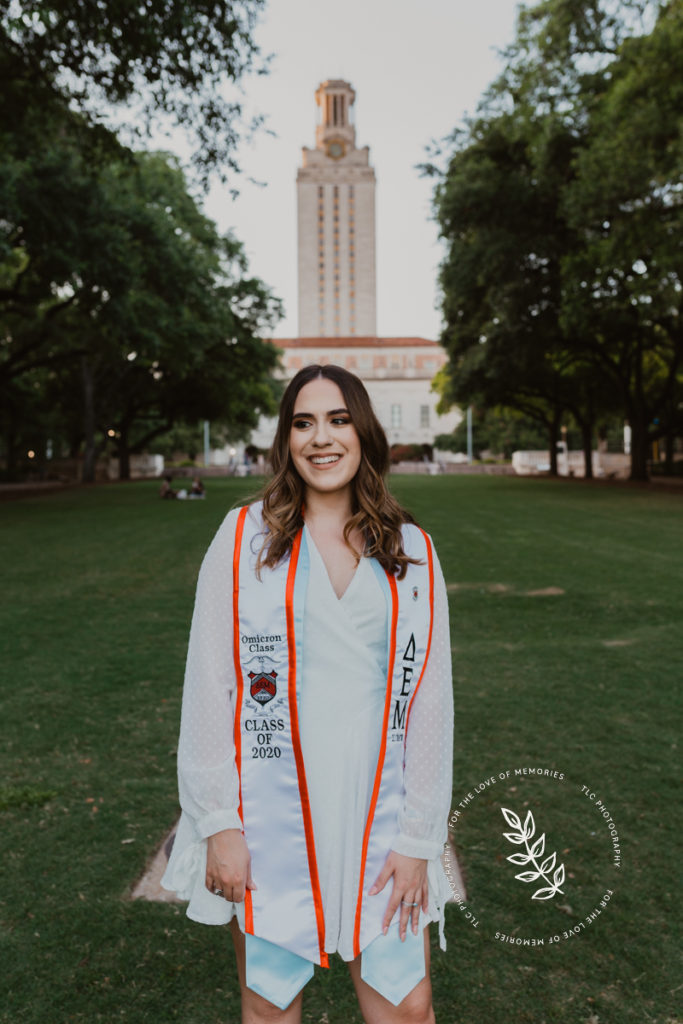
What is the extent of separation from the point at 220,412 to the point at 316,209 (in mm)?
93506

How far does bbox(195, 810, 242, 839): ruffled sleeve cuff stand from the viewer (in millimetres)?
1634

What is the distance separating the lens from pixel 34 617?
7.57 metres

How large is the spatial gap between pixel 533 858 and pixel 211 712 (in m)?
2.03

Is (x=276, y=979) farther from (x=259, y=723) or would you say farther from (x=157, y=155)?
(x=157, y=155)

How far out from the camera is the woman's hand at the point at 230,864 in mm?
1631

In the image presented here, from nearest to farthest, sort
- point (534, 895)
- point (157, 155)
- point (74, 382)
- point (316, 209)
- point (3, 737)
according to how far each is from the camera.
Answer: point (534, 895) → point (3, 737) → point (157, 155) → point (74, 382) → point (316, 209)

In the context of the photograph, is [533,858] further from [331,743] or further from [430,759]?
[331,743]

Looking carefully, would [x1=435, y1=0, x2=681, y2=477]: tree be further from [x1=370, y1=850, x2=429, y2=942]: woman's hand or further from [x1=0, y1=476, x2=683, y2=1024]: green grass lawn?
[x1=370, y1=850, x2=429, y2=942]: woman's hand

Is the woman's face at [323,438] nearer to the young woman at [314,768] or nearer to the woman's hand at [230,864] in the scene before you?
the young woman at [314,768]

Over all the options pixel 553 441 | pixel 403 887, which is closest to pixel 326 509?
pixel 403 887

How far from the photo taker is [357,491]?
1.90 meters

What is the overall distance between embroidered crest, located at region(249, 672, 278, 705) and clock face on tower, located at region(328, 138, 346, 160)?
136 m

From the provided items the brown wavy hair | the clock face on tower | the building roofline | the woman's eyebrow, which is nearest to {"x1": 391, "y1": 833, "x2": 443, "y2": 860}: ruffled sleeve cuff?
the brown wavy hair

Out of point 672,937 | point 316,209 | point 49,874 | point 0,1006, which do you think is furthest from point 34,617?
point 316,209
